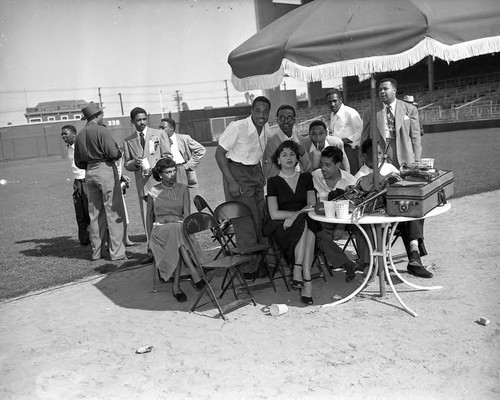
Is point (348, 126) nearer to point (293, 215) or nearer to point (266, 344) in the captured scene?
point (293, 215)

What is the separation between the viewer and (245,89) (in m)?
4.56

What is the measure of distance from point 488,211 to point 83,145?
5.63 meters

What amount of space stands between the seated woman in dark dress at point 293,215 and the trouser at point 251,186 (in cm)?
49

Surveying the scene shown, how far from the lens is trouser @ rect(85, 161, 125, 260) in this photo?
22.4 feet

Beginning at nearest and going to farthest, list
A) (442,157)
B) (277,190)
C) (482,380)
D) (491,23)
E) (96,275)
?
(482,380), (491,23), (277,190), (96,275), (442,157)

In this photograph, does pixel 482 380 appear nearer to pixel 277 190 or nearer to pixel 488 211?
pixel 277 190

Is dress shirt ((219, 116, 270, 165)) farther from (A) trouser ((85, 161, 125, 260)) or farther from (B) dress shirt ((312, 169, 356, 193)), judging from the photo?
(A) trouser ((85, 161, 125, 260))

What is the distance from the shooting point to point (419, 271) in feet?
16.9

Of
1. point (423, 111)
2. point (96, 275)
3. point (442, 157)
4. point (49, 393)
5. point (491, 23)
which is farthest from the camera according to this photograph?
point (423, 111)

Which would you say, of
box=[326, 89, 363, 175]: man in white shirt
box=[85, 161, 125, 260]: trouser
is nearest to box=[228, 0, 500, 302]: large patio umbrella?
box=[326, 89, 363, 175]: man in white shirt

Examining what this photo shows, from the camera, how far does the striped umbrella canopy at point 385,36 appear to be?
3713mm

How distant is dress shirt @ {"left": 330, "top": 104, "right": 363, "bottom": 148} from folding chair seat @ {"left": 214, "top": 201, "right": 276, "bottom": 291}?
6.33 feet

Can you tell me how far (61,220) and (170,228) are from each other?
6.95 metres

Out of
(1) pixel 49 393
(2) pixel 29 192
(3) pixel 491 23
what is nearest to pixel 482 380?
(3) pixel 491 23
